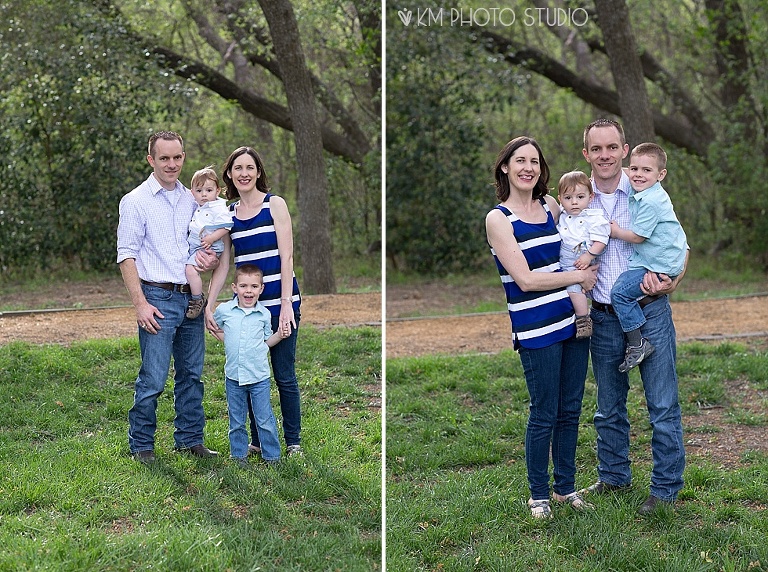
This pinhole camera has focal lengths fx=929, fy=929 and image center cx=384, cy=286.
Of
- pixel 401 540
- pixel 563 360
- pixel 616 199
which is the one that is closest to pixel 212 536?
pixel 401 540

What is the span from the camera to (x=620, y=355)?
3400 millimetres

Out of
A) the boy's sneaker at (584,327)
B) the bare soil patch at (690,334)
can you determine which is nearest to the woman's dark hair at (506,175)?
the boy's sneaker at (584,327)

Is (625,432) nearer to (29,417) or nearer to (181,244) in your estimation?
(181,244)

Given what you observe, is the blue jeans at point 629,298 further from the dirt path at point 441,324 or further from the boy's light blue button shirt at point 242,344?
the boy's light blue button shirt at point 242,344

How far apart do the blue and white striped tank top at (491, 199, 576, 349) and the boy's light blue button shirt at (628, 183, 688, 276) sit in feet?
0.95

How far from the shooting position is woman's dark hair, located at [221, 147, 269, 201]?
9.89 ft

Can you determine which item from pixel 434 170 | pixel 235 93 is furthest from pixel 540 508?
pixel 434 170

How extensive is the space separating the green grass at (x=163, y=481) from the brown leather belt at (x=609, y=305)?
2.86 ft

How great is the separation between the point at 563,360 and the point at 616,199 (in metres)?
0.60

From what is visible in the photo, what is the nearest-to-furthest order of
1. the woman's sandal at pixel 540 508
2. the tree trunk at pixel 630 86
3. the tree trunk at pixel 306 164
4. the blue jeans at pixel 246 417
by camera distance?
the blue jeans at pixel 246 417 < the woman's sandal at pixel 540 508 < the tree trunk at pixel 306 164 < the tree trunk at pixel 630 86

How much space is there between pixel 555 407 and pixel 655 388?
41 centimetres

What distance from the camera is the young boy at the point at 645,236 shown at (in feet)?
10.3

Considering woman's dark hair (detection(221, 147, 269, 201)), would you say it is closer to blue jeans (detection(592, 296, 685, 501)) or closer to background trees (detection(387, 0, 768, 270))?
blue jeans (detection(592, 296, 685, 501))

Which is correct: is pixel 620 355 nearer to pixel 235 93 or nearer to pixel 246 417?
pixel 246 417
